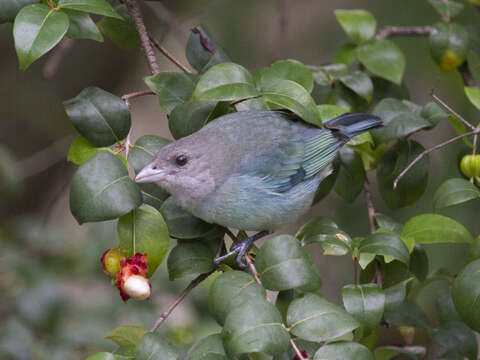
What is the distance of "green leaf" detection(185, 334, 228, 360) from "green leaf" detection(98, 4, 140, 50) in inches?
61.6

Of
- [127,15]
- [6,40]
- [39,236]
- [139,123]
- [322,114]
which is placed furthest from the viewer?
[139,123]

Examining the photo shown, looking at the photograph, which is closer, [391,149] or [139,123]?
[391,149]

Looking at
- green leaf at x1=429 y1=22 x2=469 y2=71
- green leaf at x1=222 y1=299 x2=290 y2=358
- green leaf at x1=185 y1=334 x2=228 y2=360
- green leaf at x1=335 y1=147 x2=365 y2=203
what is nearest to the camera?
green leaf at x1=222 y1=299 x2=290 y2=358

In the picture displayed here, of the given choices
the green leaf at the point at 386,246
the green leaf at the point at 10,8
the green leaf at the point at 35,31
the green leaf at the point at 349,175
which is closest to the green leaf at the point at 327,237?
the green leaf at the point at 386,246

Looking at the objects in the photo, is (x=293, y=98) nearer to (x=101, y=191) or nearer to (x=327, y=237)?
(x=327, y=237)

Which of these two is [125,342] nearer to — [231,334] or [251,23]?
[231,334]

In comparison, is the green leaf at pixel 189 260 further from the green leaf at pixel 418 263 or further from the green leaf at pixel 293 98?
the green leaf at pixel 418 263

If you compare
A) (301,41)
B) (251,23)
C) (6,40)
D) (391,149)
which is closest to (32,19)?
(391,149)

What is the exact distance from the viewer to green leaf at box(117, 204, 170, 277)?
2.14m

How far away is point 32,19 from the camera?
2.16m

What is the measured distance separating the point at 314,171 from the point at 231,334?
1.30 m

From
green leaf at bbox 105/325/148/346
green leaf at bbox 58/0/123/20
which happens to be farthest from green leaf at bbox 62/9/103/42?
green leaf at bbox 105/325/148/346

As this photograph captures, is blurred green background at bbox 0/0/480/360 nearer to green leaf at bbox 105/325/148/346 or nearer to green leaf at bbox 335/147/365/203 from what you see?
green leaf at bbox 335/147/365/203

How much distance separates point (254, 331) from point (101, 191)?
0.69 metres
